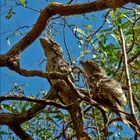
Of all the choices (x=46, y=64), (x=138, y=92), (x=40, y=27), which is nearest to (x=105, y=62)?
(x=138, y=92)

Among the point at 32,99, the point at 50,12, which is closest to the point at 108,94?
the point at 32,99

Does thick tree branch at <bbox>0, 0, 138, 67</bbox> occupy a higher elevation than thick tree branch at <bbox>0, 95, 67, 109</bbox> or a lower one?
higher

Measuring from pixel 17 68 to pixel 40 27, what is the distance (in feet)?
1.06

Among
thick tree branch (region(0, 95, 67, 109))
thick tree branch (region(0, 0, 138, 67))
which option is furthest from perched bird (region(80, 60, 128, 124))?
thick tree branch (region(0, 0, 138, 67))

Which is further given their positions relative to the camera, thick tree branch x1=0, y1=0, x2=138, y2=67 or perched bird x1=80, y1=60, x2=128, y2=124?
perched bird x1=80, y1=60, x2=128, y2=124

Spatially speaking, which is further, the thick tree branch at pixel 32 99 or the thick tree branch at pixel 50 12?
the thick tree branch at pixel 32 99

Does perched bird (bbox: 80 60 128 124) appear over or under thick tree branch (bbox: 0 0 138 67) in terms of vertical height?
under

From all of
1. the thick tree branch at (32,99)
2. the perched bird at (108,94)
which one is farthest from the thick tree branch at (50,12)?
the perched bird at (108,94)

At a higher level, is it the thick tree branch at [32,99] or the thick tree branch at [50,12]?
the thick tree branch at [50,12]

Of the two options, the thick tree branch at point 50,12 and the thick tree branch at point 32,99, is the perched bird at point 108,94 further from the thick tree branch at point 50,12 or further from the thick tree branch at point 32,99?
the thick tree branch at point 50,12

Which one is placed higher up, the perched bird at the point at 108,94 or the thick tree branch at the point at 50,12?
the thick tree branch at the point at 50,12

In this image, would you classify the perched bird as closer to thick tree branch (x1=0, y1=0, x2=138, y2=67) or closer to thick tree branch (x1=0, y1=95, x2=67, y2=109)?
thick tree branch (x1=0, y1=95, x2=67, y2=109)

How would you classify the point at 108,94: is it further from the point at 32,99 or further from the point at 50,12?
the point at 50,12

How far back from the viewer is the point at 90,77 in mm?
3203
